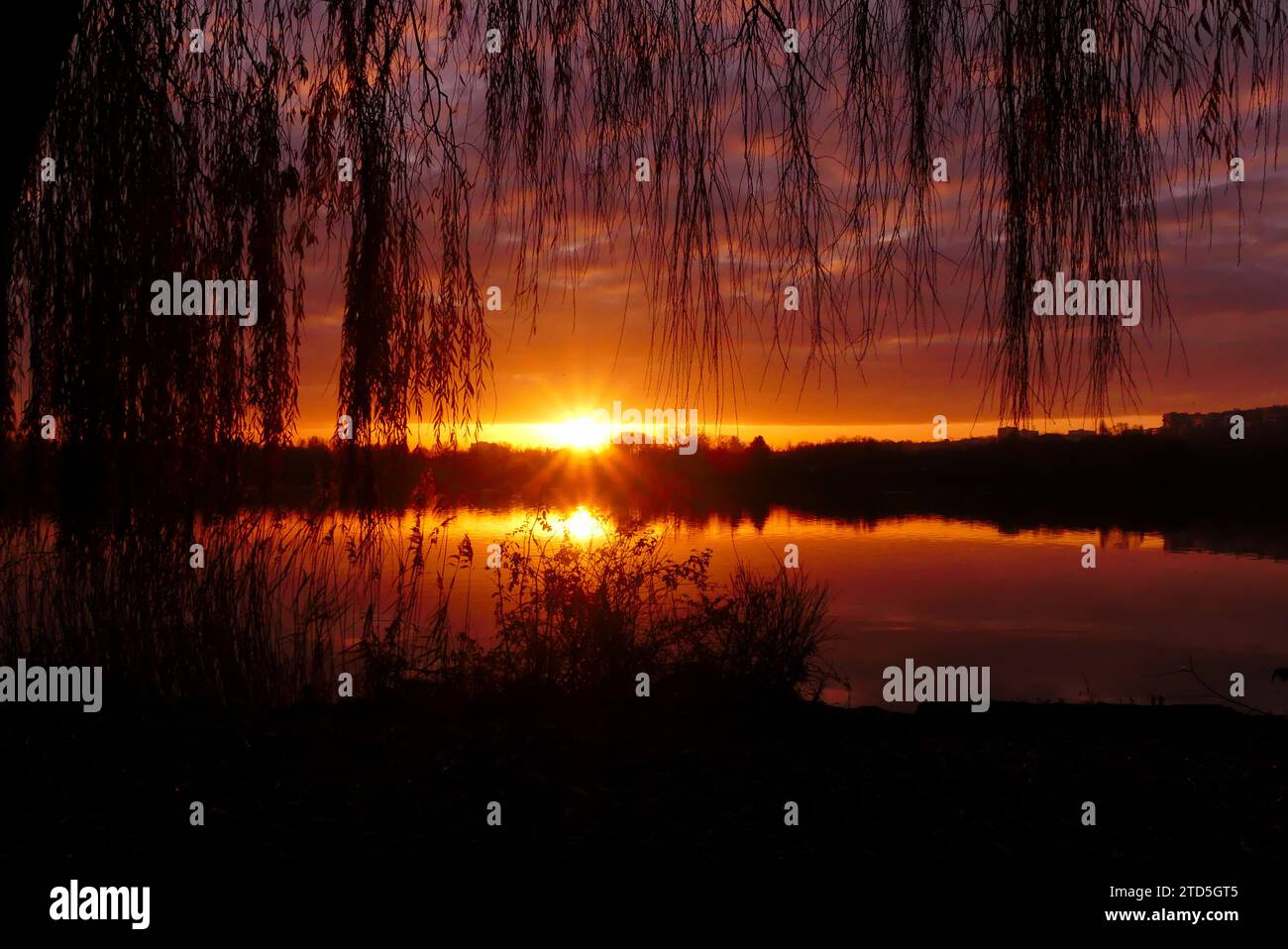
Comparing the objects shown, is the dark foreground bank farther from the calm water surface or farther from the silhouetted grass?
the calm water surface

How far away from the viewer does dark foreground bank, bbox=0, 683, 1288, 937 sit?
7.13ft

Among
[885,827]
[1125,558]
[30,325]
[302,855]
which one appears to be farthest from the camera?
[1125,558]

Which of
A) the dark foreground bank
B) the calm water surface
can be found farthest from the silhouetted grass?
the dark foreground bank

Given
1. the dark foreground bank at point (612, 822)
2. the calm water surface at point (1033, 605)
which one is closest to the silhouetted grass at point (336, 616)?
the calm water surface at point (1033, 605)

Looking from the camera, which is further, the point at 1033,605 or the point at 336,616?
the point at 1033,605

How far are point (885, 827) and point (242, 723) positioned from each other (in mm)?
2626

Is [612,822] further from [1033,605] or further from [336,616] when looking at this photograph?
[1033,605]

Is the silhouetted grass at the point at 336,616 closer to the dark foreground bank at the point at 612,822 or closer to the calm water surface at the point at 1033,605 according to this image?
the calm water surface at the point at 1033,605

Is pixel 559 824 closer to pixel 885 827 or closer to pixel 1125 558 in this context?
pixel 885 827

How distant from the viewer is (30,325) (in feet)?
9.55

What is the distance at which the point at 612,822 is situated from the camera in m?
2.56

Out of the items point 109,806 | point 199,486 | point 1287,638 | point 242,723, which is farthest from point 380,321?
point 1287,638

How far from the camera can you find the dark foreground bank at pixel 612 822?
7.13 ft

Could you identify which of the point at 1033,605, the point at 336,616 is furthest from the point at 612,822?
the point at 1033,605
